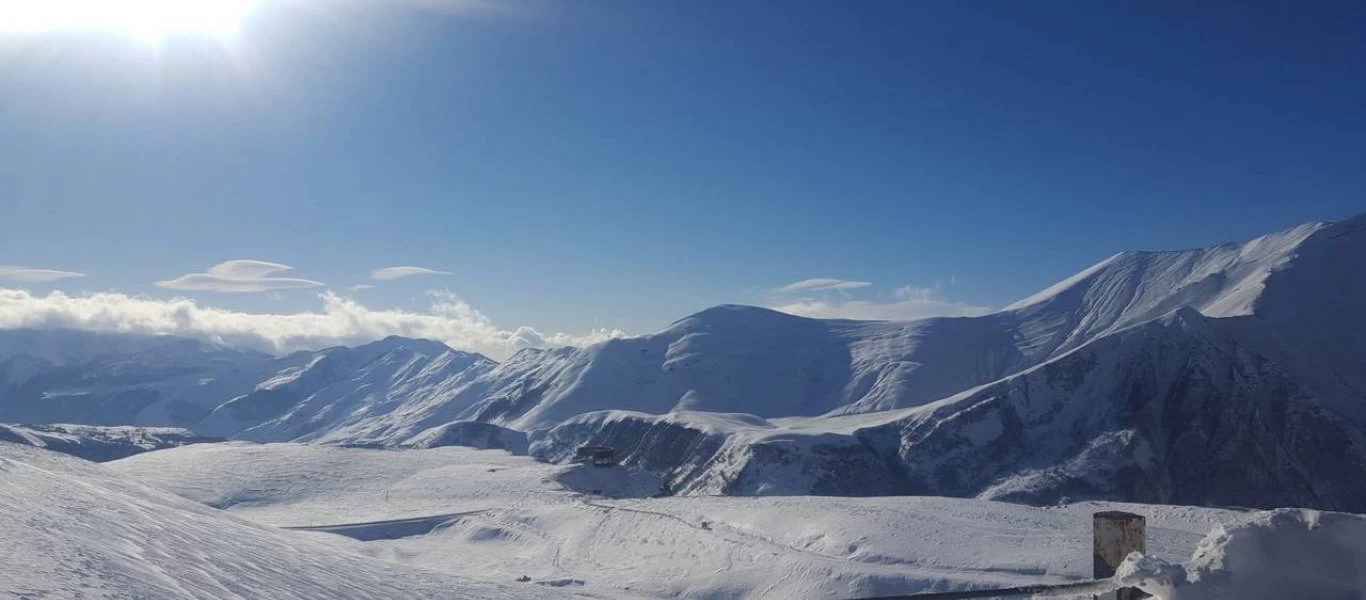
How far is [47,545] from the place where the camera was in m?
13.1

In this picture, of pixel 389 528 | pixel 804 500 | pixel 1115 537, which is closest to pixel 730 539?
pixel 804 500

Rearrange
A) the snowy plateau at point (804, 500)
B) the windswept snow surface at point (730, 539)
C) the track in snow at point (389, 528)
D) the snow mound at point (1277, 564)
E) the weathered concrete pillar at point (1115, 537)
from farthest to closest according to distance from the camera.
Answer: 1. the track in snow at point (389, 528)
2. the windswept snow surface at point (730, 539)
3. the snowy plateau at point (804, 500)
4. the weathered concrete pillar at point (1115, 537)
5. the snow mound at point (1277, 564)

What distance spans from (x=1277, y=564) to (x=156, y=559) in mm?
15379

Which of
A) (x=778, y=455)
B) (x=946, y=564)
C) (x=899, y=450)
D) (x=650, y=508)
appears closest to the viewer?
(x=946, y=564)

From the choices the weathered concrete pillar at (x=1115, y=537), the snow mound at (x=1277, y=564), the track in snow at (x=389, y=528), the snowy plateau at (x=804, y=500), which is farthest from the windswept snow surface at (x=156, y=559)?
the track in snow at (x=389, y=528)

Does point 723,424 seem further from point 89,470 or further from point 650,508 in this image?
point 89,470

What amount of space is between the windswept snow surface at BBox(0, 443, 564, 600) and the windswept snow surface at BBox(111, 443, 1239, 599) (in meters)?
10.5

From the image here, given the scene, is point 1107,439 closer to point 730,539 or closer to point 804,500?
point 804,500

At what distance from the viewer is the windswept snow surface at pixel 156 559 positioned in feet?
38.6

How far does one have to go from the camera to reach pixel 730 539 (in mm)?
41406

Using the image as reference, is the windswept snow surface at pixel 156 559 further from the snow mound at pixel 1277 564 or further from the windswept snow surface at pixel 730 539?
the snow mound at pixel 1277 564

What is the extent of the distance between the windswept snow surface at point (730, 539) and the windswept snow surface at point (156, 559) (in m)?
10.5

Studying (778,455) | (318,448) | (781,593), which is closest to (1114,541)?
(781,593)

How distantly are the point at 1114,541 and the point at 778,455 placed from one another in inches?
5046
